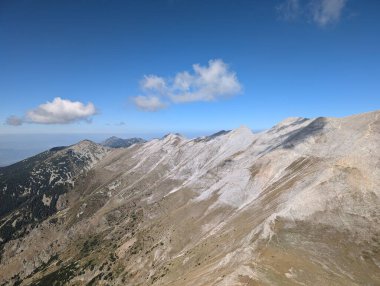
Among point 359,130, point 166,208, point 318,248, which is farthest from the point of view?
point 166,208

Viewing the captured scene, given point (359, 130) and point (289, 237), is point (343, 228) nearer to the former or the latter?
point (289, 237)

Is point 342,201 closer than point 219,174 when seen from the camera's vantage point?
Yes

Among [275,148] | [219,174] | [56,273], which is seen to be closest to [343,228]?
[275,148]

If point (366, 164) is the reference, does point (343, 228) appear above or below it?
below

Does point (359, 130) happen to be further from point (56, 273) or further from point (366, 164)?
point (56, 273)

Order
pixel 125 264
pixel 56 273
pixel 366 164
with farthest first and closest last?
pixel 56 273, pixel 125 264, pixel 366 164

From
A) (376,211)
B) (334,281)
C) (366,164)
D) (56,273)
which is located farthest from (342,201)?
(56,273)

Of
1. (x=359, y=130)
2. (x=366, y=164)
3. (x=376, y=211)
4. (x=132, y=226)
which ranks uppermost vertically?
(x=359, y=130)
